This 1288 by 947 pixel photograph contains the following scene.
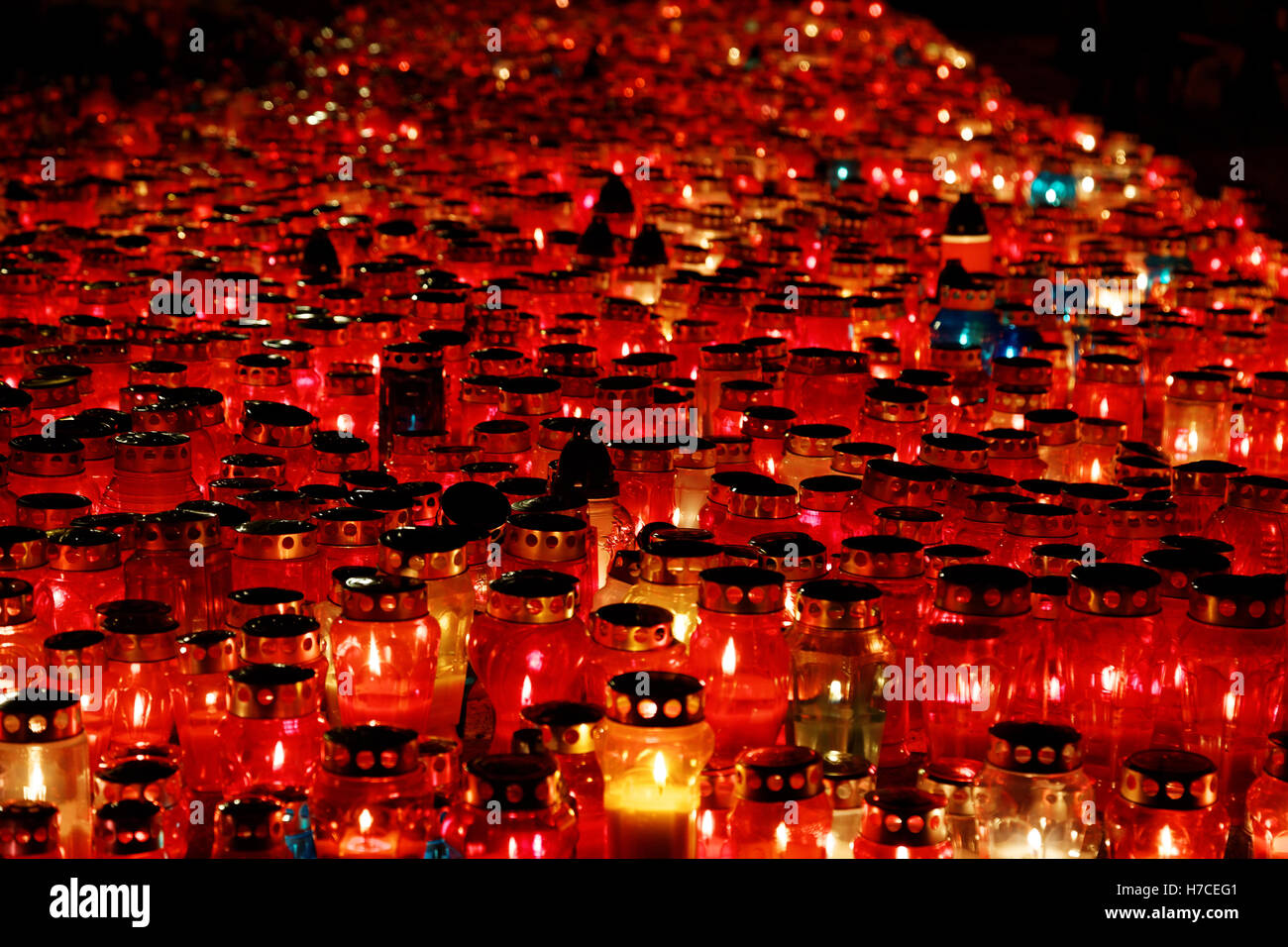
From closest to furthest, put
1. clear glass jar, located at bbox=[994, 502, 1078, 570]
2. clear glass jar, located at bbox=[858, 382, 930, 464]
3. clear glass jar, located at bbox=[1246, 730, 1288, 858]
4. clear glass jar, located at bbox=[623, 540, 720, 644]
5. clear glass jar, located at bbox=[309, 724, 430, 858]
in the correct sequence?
1. clear glass jar, located at bbox=[309, 724, 430, 858]
2. clear glass jar, located at bbox=[1246, 730, 1288, 858]
3. clear glass jar, located at bbox=[623, 540, 720, 644]
4. clear glass jar, located at bbox=[994, 502, 1078, 570]
5. clear glass jar, located at bbox=[858, 382, 930, 464]

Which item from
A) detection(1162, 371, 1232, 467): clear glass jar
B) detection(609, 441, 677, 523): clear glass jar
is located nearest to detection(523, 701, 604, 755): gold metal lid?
detection(609, 441, 677, 523): clear glass jar

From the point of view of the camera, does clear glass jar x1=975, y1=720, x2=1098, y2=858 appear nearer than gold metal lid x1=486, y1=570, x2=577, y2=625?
Yes

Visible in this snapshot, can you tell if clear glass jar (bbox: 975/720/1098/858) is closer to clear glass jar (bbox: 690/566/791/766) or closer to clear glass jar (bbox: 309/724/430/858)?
clear glass jar (bbox: 690/566/791/766)

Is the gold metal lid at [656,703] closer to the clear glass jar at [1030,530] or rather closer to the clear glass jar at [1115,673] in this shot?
the clear glass jar at [1115,673]

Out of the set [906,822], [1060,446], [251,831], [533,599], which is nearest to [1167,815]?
[906,822]

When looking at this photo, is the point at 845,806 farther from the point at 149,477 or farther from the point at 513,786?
the point at 149,477

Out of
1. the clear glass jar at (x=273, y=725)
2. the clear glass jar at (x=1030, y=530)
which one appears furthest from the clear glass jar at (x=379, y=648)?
the clear glass jar at (x=1030, y=530)
